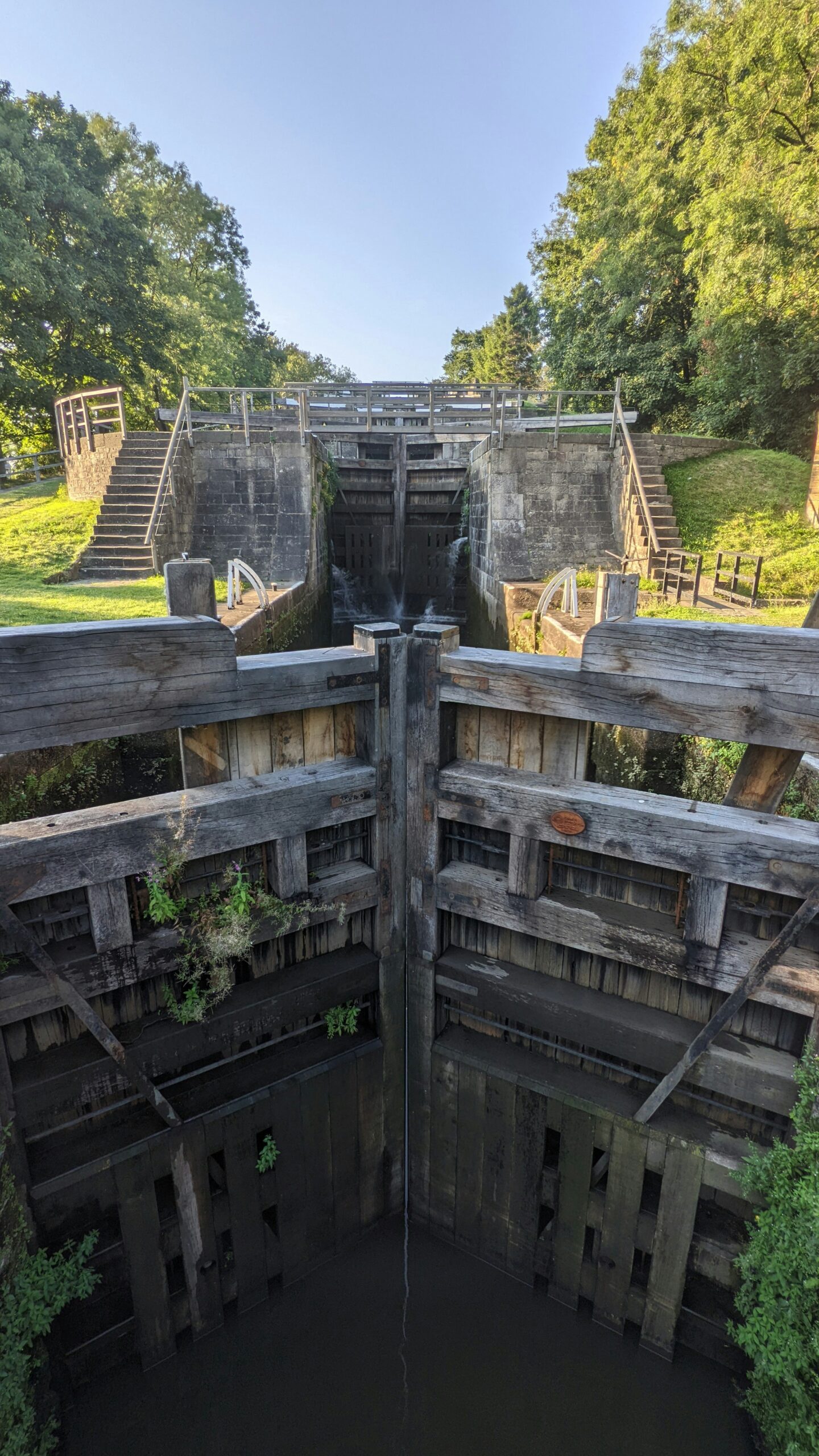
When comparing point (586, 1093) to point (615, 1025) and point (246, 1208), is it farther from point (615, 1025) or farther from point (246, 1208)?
point (246, 1208)

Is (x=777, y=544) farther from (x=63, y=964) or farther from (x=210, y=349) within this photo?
(x=210, y=349)

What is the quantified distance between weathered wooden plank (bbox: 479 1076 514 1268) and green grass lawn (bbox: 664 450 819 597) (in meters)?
9.57

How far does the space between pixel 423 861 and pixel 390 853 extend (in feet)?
0.75

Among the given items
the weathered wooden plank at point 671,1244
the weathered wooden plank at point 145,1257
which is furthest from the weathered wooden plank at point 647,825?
the weathered wooden plank at point 145,1257

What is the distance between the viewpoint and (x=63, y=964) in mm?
3371

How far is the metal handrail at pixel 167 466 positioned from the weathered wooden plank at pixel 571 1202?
36.9ft

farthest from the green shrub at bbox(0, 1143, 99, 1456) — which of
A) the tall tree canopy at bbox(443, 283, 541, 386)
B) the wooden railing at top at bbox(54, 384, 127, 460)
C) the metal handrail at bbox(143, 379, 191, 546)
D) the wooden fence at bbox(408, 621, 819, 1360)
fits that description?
the tall tree canopy at bbox(443, 283, 541, 386)

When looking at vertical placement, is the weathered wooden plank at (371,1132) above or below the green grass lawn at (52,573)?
below

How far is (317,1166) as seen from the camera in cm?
452

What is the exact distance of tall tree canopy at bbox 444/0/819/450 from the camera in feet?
40.9

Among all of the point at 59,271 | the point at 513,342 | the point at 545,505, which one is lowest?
the point at 545,505

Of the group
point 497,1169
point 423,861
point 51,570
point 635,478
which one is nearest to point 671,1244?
point 497,1169

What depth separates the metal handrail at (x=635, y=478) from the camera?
40.7 feet

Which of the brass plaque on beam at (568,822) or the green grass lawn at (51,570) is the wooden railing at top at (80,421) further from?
the brass plaque on beam at (568,822)
